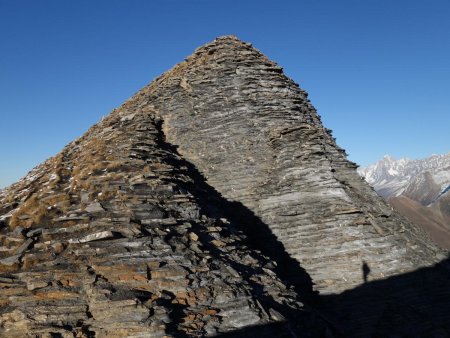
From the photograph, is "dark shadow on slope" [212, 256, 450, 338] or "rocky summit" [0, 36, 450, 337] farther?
"dark shadow on slope" [212, 256, 450, 338]

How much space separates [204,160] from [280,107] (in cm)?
734

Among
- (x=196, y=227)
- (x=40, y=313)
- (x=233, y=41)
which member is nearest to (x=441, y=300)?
(x=196, y=227)

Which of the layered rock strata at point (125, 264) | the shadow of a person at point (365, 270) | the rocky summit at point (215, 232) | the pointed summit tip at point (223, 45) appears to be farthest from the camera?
the pointed summit tip at point (223, 45)

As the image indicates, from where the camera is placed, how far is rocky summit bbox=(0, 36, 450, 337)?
1007 centimetres

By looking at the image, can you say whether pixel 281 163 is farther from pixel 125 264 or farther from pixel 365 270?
pixel 125 264

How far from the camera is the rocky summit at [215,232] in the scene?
10070mm

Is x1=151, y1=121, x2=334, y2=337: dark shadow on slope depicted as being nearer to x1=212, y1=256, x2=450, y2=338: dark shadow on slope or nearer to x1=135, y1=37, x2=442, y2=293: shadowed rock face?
x1=135, y1=37, x2=442, y2=293: shadowed rock face

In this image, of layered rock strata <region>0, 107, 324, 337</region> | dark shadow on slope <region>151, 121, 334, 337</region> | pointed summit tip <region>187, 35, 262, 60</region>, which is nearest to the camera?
layered rock strata <region>0, 107, 324, 337</region>

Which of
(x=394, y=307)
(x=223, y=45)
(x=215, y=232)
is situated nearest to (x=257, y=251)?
(x=215, y=232)

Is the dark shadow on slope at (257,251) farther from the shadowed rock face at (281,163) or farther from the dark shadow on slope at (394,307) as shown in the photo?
the dark shadow on slope at (394,307)

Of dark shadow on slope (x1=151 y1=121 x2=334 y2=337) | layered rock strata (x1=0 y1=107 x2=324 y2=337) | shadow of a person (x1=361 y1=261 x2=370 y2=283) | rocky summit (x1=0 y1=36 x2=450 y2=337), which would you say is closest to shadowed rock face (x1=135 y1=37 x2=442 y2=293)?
rocky summit (x1=0 y1=36 x2=450 y2=337)

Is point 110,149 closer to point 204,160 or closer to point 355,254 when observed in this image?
point 204,160

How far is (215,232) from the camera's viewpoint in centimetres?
1427

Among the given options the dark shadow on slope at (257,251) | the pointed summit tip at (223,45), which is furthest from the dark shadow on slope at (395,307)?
the pointed summit tip at (223,45)
